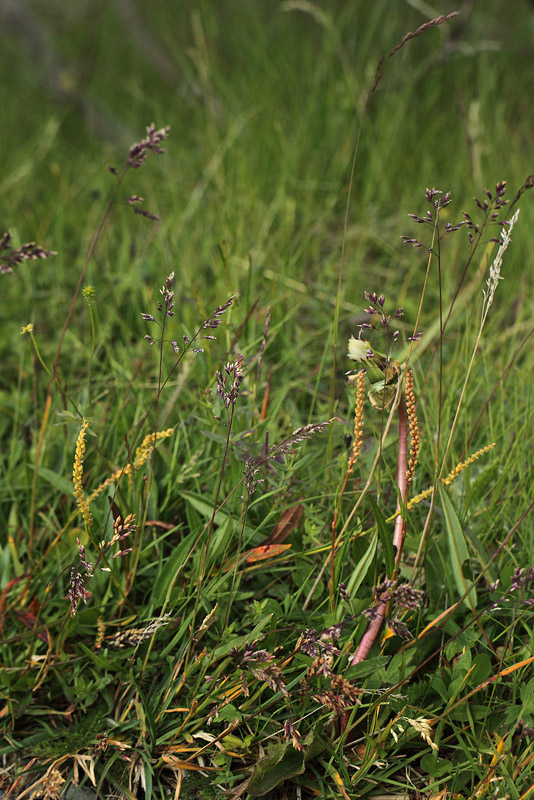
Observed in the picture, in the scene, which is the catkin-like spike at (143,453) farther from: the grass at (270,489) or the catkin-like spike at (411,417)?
the catkin-like spike at (411,417)

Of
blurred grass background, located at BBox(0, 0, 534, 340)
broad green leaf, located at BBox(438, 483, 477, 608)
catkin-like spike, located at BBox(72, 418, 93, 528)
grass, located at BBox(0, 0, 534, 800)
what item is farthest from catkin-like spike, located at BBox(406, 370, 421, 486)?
blurred grass background, located at BBox(0, 0, 534, 340)

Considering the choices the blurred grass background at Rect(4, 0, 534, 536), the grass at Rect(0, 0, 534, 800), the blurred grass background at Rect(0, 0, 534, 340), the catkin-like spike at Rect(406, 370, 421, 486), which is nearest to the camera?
the catkin-like spike at Rect(406, 370, 421, 486)

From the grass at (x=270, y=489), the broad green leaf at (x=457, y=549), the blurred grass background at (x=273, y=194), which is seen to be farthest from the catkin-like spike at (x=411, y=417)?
the blurred grass background at (x=273, y=194)

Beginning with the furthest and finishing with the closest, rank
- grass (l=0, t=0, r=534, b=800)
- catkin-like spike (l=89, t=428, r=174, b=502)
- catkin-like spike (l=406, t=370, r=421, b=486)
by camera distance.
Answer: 1. catkin-like spike (l=89, t=428, r=174, b=502)
2. grass (l=0, t=0, r=534, b=800)
3. catkin-like spike (l=406, t=370, r=421, b=486)

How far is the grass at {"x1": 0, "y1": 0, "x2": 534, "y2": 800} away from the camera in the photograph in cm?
A: 123

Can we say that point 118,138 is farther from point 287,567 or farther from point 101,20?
point 287,567

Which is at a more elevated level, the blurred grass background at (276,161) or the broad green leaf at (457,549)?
the blurred grass background at (276,161)

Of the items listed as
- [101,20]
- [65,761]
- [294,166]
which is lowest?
[65,761]

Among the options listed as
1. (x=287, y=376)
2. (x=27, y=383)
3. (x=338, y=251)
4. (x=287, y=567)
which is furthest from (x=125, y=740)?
(x=338, y=251)

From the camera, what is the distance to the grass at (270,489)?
123 centimetres

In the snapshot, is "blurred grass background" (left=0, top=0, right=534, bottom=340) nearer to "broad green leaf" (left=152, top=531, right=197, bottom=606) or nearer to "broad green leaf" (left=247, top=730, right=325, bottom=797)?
"broad green leaf" (left=152, top=531, right=197, bottom=606)

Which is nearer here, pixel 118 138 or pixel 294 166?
pixel 294 166

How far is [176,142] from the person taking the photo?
11.8 ft

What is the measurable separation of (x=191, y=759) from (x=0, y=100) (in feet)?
13.2
